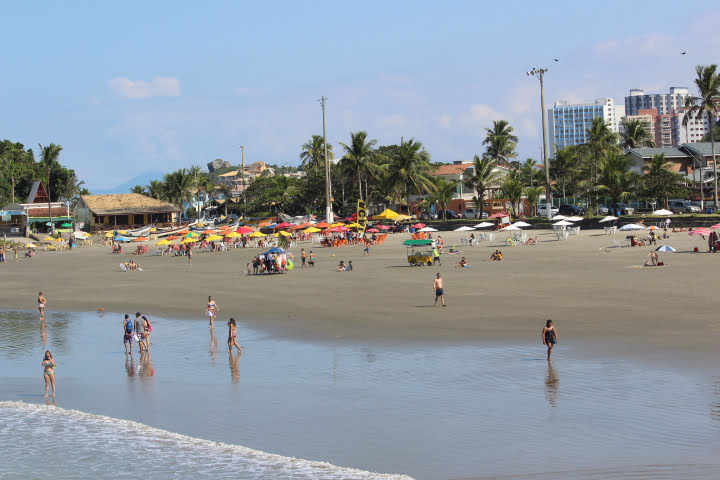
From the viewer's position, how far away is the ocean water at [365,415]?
9.10m

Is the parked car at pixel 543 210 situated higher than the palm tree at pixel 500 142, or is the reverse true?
the palm tree at pixel 500 142

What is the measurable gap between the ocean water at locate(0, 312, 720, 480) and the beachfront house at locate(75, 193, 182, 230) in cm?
6528

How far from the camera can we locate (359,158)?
70625 mm

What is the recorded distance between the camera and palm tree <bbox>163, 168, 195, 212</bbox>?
91625 millimetres

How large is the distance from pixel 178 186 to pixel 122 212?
14.1 m

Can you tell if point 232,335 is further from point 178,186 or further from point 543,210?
point 178,186

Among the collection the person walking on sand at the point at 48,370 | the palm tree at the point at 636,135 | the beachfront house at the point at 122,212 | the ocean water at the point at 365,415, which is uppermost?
the palm tree at the point at 636,135

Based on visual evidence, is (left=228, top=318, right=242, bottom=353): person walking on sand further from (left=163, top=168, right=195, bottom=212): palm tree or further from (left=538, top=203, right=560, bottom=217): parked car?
(left=163, top=168, right=195, bottom=212): palm tree

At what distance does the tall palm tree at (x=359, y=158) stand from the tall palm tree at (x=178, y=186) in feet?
94.4

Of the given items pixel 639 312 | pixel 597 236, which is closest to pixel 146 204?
pixel 597 236

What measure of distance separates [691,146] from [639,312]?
209ft

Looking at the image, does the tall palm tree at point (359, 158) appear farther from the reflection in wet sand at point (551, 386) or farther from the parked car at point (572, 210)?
the reflection in wet sand at point (551, 386)

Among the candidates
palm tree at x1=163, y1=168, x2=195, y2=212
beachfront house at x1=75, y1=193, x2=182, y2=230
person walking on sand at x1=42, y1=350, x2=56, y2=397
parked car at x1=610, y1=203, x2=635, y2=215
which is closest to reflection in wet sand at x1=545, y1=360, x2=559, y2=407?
person walking on sand at x1=42, y1=350, x2=56, y2=397

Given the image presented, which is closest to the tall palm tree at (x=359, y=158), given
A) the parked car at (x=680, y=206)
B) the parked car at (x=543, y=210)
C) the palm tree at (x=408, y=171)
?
the palm tree at (x=408, y=171)
